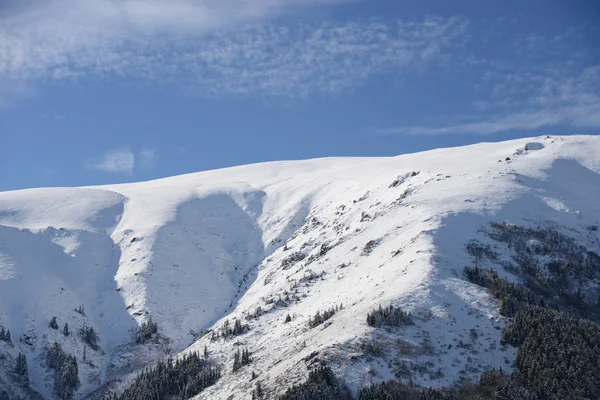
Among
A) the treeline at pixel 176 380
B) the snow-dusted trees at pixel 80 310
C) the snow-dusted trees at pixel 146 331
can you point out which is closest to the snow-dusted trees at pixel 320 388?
the treeline at pixel 176 380

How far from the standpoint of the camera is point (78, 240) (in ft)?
398

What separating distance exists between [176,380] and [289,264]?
119 ft

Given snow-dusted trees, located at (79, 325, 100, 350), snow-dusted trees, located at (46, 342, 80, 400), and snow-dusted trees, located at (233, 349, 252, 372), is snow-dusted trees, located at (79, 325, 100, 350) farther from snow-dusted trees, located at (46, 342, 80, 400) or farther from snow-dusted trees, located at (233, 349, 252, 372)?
snow-dusted trees, located at (233, 349, 252, 372)

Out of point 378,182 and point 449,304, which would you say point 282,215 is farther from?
point 449,304

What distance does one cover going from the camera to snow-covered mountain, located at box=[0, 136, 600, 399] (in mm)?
62469

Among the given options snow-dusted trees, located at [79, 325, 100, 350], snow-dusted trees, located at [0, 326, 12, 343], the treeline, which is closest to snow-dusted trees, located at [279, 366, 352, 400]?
the treeline

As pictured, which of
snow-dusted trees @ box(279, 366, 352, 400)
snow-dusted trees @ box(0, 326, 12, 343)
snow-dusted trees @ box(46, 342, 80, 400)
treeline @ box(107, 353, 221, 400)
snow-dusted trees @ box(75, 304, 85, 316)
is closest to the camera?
snow-dusted trees @ box(279, 366, 352, 400)

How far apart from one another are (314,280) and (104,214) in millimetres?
68413

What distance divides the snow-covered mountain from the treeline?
242 cm

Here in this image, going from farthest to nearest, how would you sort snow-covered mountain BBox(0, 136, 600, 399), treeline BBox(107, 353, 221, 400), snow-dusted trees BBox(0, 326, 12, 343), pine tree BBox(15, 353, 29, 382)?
snow-dusted trees BBox(0, 326, 12, 343)
pine tree BBox(15, 353, 29, 382)
treeline BBox(107, 353, 221, 400)
snow-covered mountain BBox(0, 136, 600, 399)

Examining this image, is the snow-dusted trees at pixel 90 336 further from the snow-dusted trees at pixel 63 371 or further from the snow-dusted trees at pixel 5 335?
the snow-dusted trees at pixel 5 335

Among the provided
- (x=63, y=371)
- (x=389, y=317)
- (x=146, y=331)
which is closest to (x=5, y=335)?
(x=63, y=371)

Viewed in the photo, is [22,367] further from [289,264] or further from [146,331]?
[289,264]

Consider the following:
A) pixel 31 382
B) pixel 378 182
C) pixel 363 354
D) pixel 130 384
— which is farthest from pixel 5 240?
pixel 363 354
